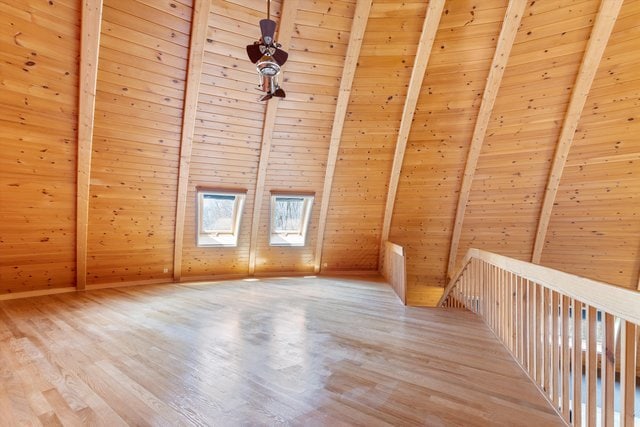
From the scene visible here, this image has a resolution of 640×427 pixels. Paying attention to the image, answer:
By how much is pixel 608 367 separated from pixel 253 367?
2.19m

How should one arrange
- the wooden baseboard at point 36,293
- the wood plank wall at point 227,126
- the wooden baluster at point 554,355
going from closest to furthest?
the wooden baluster at point 554,355, the wood plank wall at point 227,126, the wooden baseboard at point 36,293

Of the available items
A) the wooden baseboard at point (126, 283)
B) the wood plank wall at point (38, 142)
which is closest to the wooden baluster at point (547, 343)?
the wood plank wall at point (38, 142)

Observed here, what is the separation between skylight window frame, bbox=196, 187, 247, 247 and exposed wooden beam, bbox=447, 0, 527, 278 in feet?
12.6

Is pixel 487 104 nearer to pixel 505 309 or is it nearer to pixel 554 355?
pixel 505 309

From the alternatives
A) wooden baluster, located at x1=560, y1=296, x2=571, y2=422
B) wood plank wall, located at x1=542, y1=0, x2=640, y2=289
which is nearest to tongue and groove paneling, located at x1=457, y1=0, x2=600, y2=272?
wood plank wall, located at x1=542, y1=0, x2=640, y2=289

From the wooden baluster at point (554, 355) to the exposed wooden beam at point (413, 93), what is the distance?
3.40m

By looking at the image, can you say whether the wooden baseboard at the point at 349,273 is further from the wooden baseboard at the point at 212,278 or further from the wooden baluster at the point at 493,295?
the wooden baluster at the point at 493,295

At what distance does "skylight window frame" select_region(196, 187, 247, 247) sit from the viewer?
5.24 m

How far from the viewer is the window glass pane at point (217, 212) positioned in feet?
18.1

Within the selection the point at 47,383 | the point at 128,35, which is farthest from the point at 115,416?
the point at 128,35

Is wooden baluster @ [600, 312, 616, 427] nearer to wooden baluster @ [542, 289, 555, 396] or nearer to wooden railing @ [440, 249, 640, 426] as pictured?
wooden railing @ [440, 249, 640, 426]

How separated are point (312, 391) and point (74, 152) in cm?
414

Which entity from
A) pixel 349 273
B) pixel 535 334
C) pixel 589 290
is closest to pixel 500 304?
pixel 535 334

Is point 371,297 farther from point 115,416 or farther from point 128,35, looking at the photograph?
point 128,35
